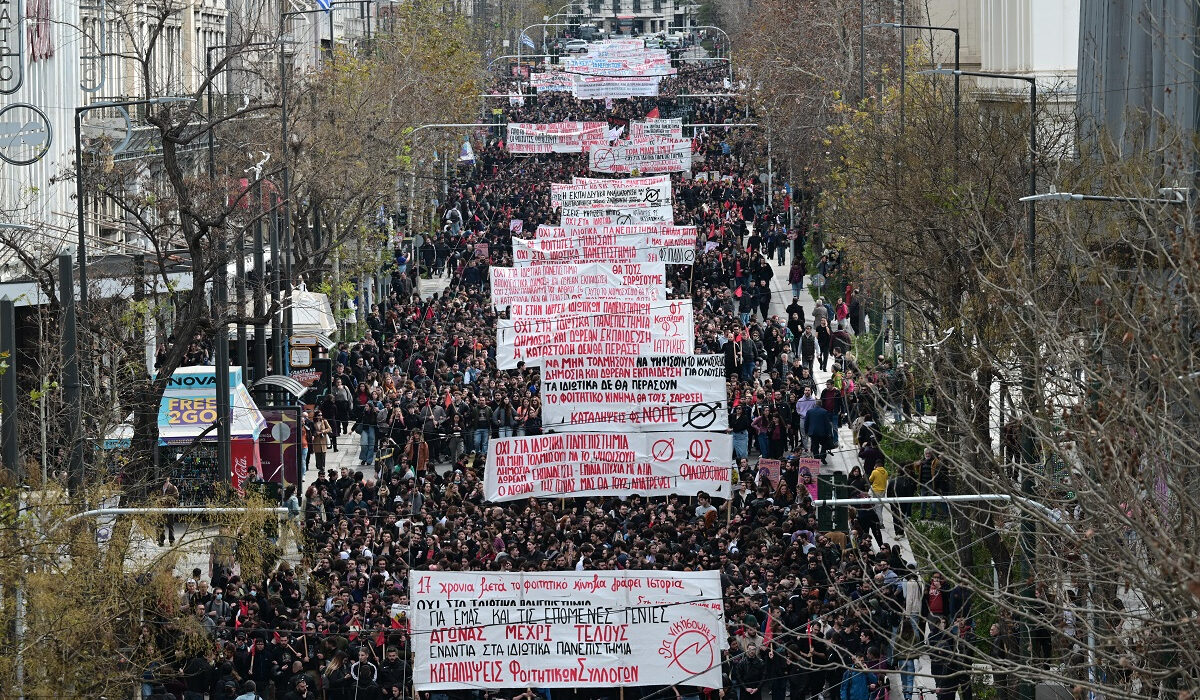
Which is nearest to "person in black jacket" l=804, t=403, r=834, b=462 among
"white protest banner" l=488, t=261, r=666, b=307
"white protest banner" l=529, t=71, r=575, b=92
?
"white protest banner" l=488, t=261, r=666, b=307

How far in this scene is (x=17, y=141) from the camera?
118ft

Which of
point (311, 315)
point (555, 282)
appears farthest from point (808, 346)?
point (311, 315)

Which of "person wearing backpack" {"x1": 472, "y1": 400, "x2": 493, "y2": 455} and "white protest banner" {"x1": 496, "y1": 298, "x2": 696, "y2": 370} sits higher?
"white protest banner" {"x1": 496, "y1": 298, "x2": 696, "y2": 370}

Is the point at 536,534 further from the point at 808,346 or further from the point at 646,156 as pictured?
the point at 646,156

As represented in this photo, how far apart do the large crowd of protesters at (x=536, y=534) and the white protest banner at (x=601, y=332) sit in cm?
112

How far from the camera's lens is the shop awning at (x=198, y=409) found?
30.7 meters

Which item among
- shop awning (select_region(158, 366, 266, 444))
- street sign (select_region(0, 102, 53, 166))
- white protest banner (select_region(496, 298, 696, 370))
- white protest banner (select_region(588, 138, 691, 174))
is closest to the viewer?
shop awning (select_region(158, 366, 266, 444))

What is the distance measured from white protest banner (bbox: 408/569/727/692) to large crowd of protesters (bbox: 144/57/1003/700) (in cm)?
39

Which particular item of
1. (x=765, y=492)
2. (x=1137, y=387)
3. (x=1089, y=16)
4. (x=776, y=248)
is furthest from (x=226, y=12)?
(x=1137, y=387)

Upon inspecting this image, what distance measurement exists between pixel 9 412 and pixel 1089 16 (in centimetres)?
2274

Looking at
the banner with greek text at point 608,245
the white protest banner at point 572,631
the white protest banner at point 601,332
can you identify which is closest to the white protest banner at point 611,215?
the banner with greek text at point 608,245

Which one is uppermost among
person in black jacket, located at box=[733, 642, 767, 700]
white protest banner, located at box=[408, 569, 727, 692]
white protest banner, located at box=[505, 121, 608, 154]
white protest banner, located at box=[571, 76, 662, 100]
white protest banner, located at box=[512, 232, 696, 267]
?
white protest banner, located at box=[571, 76, 662, 100]

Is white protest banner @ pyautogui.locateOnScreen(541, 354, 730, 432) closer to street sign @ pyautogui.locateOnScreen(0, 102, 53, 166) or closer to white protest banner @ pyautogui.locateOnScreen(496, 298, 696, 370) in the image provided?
white protest banner @ pyautogui.locateOnScreen(496, 298, 696, 370)

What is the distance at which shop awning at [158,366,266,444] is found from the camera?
1209 inches
